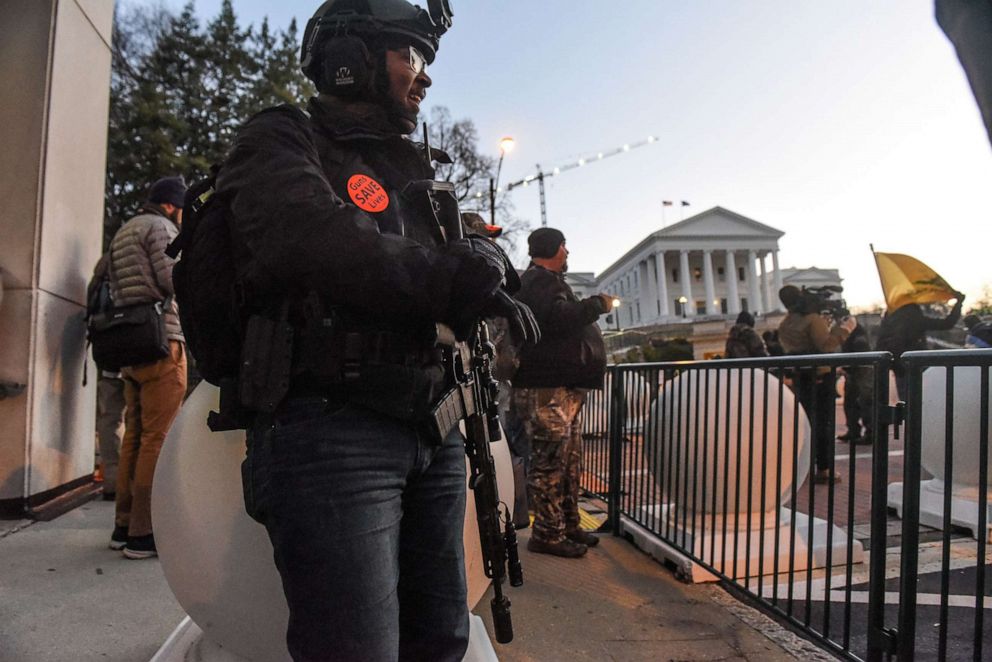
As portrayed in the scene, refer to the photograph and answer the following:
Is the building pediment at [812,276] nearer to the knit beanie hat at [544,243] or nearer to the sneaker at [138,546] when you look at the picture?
the knit beanie hat at [544,243]

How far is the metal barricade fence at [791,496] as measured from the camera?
2.33 metres

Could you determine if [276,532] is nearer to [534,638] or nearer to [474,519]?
[474,519]

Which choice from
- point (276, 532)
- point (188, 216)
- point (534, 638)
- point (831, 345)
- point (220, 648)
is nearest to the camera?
point (276, 532)

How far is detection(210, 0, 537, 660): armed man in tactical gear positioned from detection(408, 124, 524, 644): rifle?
0.22ft

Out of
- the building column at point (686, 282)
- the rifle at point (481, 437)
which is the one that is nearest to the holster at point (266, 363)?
the rifle at point (481, 437)

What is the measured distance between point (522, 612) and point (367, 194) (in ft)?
8.04

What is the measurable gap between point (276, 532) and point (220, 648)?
3.32ft

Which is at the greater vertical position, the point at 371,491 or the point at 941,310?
the point at 941,310

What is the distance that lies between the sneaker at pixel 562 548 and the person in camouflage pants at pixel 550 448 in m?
0.03

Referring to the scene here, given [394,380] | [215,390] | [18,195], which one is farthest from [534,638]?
[18,195]

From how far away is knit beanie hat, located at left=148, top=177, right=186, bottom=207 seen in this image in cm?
396

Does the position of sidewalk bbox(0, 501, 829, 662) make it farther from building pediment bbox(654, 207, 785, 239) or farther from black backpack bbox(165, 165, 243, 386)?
building pediment bbox(654, 207, 785, 239)

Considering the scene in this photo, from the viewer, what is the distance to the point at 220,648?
2.02m

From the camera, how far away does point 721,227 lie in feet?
287
